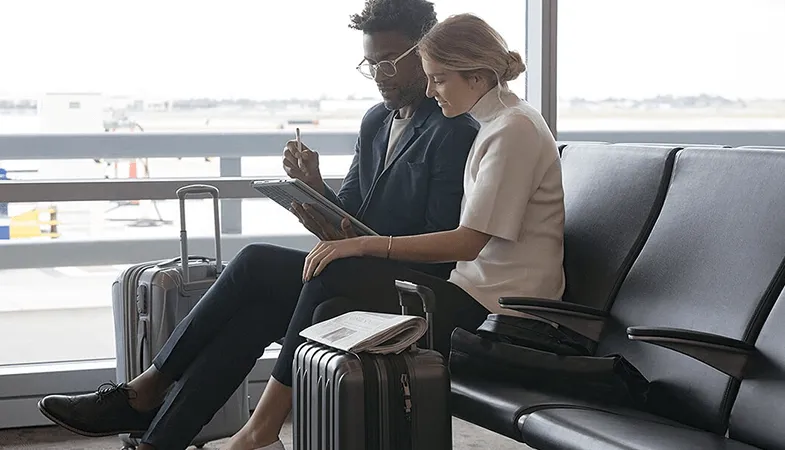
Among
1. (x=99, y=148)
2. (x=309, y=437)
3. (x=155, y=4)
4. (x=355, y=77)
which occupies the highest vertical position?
(x=155, y=4)

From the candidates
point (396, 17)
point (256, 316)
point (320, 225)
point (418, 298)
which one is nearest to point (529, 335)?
point (418, 298)

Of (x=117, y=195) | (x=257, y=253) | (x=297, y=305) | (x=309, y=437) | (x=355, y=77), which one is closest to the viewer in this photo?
(x=309, y=437)

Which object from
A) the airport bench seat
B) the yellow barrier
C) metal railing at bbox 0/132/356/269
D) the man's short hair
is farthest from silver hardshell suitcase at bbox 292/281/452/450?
the yellow barrier

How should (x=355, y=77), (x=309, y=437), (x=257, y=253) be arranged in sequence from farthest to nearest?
(x=355, y=77), (x=257, y=253), (x=309, y=437)

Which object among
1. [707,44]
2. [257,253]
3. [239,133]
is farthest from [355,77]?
[707,44]

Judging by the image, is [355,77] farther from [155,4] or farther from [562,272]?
[562,272]

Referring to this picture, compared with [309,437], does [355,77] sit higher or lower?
higher

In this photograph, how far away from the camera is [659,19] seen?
417cm

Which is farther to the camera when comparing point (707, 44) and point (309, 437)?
point (707, 44)

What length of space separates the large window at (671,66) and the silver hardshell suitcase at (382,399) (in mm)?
1786

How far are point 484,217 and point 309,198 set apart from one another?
44 cm

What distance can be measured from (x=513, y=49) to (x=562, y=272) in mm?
534

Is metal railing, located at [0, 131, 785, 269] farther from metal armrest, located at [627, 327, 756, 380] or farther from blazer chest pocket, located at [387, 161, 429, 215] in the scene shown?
metal armrest, located at [627, 327, 756, 380]

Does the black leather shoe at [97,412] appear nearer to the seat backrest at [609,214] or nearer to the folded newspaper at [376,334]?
the folded newspaper at [376,334]
